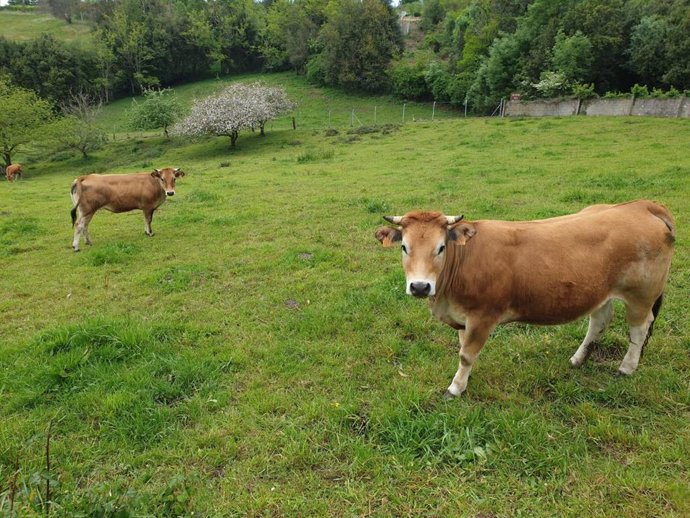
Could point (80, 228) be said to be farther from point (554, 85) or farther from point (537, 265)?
point (554, 85)

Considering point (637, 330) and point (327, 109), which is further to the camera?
point (327, 109)

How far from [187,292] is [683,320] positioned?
683 cm

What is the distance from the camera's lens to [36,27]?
88.7 m

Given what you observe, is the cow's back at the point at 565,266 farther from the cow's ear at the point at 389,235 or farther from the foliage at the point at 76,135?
the foliage at the point at 76,135

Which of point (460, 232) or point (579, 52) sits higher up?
point (579, 52)

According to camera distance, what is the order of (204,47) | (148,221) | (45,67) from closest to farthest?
(148,221)
(45,67)
(204,47)

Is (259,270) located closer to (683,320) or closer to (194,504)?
(194,504)

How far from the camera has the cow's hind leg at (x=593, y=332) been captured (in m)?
4.70

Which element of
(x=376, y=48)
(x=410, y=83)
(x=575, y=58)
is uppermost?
(x=376, y=48)

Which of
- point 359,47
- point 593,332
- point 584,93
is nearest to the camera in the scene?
point 593,332

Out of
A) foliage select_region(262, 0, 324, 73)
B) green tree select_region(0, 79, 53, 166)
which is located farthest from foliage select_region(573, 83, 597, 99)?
foliage select_region(262, 0, 324, 73)

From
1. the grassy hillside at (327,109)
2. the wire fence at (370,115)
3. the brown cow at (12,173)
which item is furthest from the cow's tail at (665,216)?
the wire fence at (370,115)

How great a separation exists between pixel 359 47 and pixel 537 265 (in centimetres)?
5687

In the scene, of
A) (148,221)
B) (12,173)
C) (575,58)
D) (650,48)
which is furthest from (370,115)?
(148,221)
